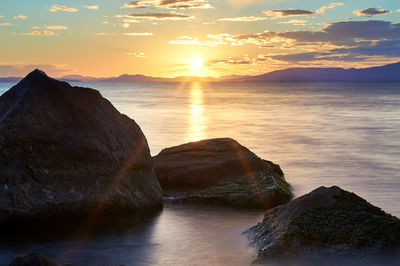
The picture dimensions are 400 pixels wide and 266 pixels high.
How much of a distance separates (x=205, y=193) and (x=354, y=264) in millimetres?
5805

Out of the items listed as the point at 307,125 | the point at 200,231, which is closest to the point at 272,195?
the point at 200,231

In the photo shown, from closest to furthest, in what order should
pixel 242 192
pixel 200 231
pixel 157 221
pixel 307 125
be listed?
pixel 200 231 < pixel 157 221 < pixel 242 192 < pixel 307 125

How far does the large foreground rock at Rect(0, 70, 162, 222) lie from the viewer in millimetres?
11109

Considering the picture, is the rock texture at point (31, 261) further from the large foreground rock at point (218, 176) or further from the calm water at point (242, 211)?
the large foreground rock at point (218, 176)

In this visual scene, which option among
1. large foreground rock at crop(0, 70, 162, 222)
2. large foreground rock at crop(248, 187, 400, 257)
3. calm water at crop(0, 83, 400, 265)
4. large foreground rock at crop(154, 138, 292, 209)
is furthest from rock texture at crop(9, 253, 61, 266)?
large foreground rock at crop(154, 138, 292, 209)

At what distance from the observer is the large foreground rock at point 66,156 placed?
11109 millimetres

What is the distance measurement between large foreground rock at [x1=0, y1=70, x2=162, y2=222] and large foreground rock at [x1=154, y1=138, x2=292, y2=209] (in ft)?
4.74

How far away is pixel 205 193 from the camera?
13875mm

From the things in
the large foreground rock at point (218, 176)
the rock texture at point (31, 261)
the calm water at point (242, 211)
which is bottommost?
the calm water at point (242, 211)

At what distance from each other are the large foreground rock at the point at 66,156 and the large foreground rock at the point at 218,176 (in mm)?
1446

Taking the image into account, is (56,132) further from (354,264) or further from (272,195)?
(354,264)

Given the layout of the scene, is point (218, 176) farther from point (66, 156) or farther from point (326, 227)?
point (326, 227)

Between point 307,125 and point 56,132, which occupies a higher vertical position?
point 56,132

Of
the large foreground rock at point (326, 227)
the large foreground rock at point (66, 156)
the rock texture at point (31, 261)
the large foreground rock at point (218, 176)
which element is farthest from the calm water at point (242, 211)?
the rock texture at point (31, 261)
